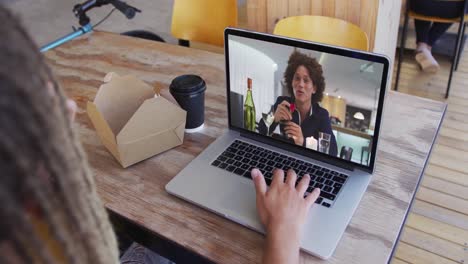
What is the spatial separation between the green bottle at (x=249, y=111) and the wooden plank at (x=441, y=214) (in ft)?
3.33

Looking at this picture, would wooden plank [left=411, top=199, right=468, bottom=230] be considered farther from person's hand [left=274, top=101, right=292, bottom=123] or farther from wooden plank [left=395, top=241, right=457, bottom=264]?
person's hand [left=274, top=101, right=292, bottom=123]

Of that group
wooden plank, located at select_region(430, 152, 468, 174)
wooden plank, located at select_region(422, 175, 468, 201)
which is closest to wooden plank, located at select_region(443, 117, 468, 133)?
wooden plank, located at select_region(430, 152, 468, 174)

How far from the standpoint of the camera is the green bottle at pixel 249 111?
3.37 ft

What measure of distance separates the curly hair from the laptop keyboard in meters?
0.15

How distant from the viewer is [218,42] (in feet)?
6.46

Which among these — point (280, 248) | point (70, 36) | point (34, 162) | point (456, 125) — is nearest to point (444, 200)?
point (456, 125)

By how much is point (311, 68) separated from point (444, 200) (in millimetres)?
1268

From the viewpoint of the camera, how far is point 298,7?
66.9 inches

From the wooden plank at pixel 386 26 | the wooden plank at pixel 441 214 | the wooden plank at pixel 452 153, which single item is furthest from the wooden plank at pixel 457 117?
the wooden plank at pixel 441 214

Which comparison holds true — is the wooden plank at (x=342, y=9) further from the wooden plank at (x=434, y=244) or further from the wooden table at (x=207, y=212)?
the wooden plank at (x=434, y=244)

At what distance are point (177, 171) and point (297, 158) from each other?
0.93 ft

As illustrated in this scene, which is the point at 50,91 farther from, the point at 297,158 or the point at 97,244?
the point at 297,158

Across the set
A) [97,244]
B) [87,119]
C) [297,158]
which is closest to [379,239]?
[297,158]

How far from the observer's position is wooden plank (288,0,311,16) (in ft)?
5.49
